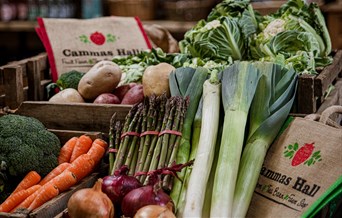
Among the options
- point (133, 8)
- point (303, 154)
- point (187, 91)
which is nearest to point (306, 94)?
point (303, 154)

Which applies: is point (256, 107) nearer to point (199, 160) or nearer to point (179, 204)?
point (199, 160)

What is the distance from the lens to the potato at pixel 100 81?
8.57 ft

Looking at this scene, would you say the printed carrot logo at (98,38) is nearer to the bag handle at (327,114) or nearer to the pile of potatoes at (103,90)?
the pile of potatoes at (103,90)

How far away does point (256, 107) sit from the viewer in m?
2.04

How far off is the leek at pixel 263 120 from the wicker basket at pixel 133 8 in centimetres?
360

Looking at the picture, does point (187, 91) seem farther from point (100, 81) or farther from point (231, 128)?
point (100, 81)

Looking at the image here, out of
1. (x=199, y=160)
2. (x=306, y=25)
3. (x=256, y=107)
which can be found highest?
(x=306, y=25)

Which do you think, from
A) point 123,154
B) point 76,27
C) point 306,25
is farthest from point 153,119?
point 76,27

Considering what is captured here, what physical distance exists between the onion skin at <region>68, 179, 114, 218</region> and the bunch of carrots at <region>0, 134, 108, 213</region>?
0.17 meters

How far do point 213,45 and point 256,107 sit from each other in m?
0.81

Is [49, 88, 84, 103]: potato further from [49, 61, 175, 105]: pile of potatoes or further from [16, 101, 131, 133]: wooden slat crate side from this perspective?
[16, 101, 131, 133]: wooden slat crate side

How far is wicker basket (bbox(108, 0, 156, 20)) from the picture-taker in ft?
18.3

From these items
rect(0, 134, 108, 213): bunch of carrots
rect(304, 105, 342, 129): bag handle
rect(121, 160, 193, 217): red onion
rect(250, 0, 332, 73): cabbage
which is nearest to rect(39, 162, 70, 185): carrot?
rect(0, 134, 108, 213): bunch of carrots

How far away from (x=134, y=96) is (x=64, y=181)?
642mm
